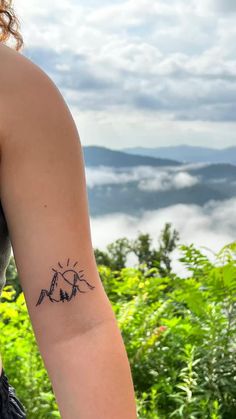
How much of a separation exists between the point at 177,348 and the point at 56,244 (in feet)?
6.89

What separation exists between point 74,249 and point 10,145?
0.15 m

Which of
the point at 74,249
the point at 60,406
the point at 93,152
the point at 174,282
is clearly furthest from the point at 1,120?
the point at 93,152

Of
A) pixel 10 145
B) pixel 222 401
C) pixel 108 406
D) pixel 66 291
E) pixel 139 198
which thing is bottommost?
pixel 222 401

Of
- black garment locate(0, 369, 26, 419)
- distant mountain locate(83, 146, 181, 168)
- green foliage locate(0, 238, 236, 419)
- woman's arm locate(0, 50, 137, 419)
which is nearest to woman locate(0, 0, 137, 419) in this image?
woman's arm locate(0, 50, 137, 419)

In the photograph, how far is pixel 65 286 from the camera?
91 centimetres

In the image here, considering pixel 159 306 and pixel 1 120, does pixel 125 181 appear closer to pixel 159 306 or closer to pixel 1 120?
pixel 159 306

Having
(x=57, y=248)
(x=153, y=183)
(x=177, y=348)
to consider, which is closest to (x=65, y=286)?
(x=57, y=248)

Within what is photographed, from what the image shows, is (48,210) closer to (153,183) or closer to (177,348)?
(177,348)

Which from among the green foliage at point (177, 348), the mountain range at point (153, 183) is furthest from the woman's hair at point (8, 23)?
the mountain range at point (153, 183)

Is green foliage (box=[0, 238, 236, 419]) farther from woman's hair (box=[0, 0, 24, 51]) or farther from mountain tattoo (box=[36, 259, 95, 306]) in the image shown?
mountain tattoo (box=[36, 259, 95, 306])

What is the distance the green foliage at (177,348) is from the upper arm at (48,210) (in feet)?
5.19

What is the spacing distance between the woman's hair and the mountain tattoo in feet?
1.65

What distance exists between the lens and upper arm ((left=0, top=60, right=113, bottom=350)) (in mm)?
873

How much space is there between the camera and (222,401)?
2555 millimetres
